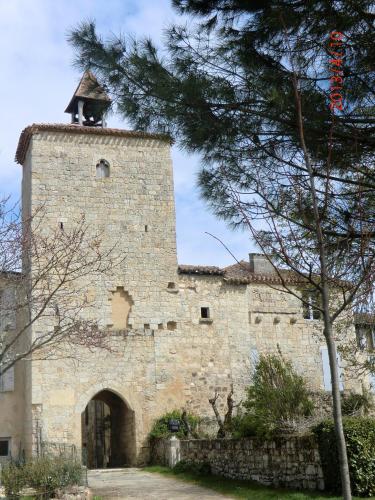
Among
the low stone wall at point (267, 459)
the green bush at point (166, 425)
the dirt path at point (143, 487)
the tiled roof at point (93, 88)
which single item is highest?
the tiled roof at point (93, 88)

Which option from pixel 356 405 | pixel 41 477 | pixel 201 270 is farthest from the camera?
pixel 201 270

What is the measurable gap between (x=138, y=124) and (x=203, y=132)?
90cm

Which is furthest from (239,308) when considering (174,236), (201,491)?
(201,491)

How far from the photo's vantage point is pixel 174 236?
2139 cm

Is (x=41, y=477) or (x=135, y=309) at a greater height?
(x=135, y=309)

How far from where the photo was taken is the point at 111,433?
22.3 m

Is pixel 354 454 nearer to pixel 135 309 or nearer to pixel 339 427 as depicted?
pixel 339 427

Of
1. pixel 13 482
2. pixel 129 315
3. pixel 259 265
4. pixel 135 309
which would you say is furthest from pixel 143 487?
pixel 259 265

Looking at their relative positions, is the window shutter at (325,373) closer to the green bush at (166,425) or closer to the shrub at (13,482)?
the green bush at (166,425)

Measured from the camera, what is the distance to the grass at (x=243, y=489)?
1110 cm

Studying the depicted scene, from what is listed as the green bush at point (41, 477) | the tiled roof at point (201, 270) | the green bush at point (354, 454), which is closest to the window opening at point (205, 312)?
the tiled roof at point (201, 270)

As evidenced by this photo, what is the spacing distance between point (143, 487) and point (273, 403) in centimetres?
347

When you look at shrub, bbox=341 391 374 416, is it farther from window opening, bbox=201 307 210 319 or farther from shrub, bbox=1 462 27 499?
shrub, bbox=1 462 27 499

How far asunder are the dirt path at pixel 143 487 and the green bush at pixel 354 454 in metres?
2.18
